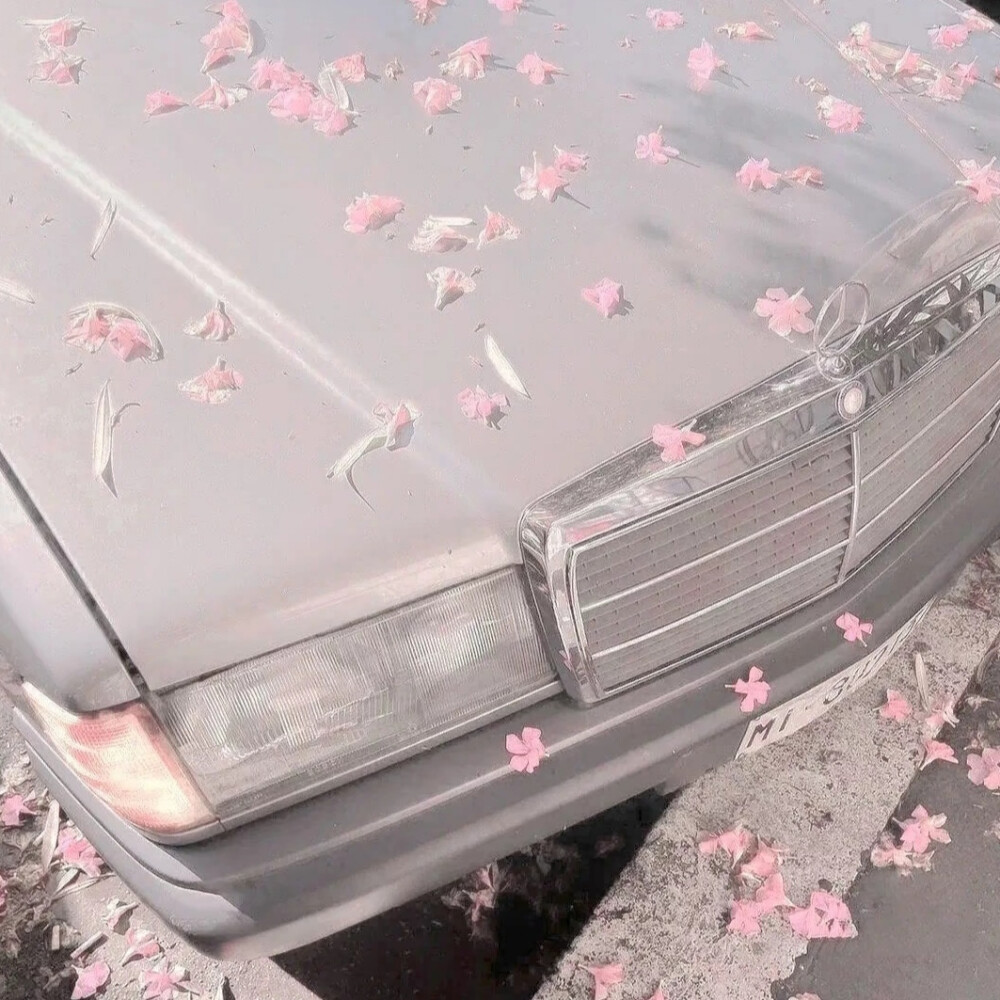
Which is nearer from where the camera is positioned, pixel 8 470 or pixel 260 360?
pixel 8 470

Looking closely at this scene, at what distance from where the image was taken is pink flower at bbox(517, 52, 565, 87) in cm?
189

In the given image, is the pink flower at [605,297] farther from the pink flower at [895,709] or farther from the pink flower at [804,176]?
the pink flower at [895,709]

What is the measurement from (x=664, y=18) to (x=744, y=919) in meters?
1.96

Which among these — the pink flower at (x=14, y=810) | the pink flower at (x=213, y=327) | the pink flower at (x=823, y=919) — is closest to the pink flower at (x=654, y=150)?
the pink flower at (x=213, y=327)

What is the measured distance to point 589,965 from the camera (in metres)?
2.07

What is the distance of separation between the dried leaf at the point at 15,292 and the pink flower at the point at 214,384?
33cm

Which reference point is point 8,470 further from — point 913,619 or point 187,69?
point 913,619

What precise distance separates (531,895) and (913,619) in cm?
105

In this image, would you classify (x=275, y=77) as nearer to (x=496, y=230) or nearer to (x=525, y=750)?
(x=496, y=230)

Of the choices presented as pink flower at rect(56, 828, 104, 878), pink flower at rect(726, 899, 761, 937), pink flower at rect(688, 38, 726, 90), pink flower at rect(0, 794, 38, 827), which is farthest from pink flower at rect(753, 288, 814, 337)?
pink flower at rect(0, 794, 38, 827)

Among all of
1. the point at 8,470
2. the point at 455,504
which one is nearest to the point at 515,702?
the point at 455,504

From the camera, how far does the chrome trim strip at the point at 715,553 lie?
149 centimetres

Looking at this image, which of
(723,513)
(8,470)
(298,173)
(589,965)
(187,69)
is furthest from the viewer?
(589,965)

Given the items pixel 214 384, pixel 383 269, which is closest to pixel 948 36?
pixel 383 269
